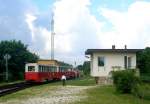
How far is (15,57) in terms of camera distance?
250 ft

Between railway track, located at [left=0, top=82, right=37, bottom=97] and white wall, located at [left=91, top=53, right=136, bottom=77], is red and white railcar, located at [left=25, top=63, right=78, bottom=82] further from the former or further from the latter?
white wall, located at [left=91, top=53, right=136, bottom=77]

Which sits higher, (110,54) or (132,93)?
(110,54)

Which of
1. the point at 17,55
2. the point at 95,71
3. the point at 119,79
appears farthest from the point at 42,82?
the point at 119,79

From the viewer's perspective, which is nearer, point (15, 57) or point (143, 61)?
point (143, 61)

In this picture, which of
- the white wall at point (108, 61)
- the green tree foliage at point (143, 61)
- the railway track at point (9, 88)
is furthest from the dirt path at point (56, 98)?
the green tree foliage at point (143, 61)

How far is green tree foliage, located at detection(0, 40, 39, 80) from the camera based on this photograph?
73.3m

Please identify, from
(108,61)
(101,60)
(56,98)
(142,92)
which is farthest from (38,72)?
(142,92)

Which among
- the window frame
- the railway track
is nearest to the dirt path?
the railway track

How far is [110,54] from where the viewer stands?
155ft

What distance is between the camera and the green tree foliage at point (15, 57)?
73312 mm

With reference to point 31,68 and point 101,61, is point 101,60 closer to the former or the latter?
point 101,61

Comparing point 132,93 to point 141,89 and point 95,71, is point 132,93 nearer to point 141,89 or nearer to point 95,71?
point 141,89

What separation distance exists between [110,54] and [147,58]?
549cm

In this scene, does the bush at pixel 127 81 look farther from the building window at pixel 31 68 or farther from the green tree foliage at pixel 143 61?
the building window at pixel 31 68
